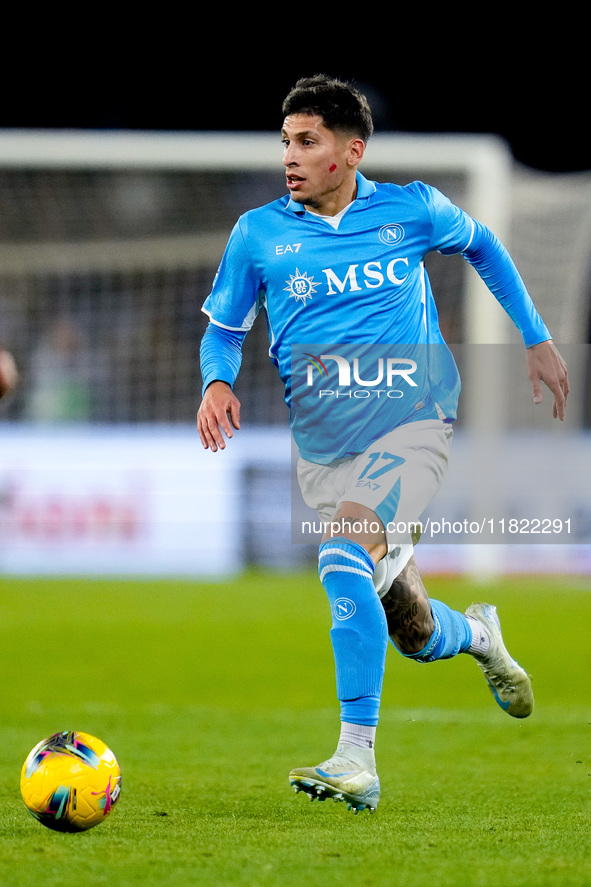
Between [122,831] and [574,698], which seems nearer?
[122,831]

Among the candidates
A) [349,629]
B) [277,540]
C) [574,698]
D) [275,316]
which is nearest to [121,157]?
[277,540]

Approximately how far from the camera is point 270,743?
554cm

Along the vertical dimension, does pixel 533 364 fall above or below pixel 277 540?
above

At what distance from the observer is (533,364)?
423 centimetres

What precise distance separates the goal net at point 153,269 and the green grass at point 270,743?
2.42 m

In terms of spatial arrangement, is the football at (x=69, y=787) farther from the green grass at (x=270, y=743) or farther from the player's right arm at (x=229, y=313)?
the player's right arm at (x=229, y=313)

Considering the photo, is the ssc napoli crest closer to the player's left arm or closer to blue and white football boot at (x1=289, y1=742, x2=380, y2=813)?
the player's left arm

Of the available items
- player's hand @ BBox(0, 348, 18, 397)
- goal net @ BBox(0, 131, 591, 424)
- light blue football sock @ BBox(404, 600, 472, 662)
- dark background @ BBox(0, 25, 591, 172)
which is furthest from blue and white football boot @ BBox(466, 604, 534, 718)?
dark background @ BBox(0, 25, 591, 172)

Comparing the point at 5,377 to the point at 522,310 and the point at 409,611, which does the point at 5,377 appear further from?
the point at 522,310

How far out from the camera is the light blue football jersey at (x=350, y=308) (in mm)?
4086

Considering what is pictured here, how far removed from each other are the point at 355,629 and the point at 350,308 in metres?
1.04

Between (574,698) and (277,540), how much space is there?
6539mm

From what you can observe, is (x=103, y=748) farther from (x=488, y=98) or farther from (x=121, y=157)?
(x=488, y=98)

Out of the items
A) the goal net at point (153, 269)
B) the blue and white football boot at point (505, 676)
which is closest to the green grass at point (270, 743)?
the blue and white football boot at point (505, 676)
